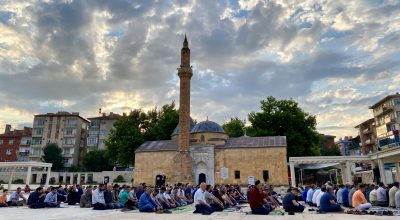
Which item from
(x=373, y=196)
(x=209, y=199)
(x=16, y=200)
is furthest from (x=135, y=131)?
(x=373, y=196)

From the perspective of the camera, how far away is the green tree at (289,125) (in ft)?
135

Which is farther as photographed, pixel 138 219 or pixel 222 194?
pixel 222 194

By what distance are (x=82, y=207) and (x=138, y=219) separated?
5877 mm

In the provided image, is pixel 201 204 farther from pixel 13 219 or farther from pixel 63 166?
pixel 63 166

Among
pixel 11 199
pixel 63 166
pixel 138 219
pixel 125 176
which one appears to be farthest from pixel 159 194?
pixel 63 166

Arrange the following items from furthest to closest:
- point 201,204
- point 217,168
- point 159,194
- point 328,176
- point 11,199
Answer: point 328,176
point 217,168
point 11,199
point 159,194
point 201,204

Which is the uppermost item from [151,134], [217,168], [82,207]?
[151,134]

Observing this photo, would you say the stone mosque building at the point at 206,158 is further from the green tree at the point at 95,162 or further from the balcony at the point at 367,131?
the balcony at the point at 367,131

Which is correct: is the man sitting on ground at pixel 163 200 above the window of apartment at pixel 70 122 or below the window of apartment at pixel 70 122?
below

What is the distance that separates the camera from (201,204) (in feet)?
35.9

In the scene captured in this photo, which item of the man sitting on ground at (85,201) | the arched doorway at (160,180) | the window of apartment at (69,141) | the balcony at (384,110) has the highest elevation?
the balcony at (384,110)

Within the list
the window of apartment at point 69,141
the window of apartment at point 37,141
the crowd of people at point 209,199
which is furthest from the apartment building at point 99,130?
the crowd of people at point 209,199

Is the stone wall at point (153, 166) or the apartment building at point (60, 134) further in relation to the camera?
the apartment building at point (60, 134)

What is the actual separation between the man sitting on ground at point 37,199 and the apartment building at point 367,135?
5785cm
